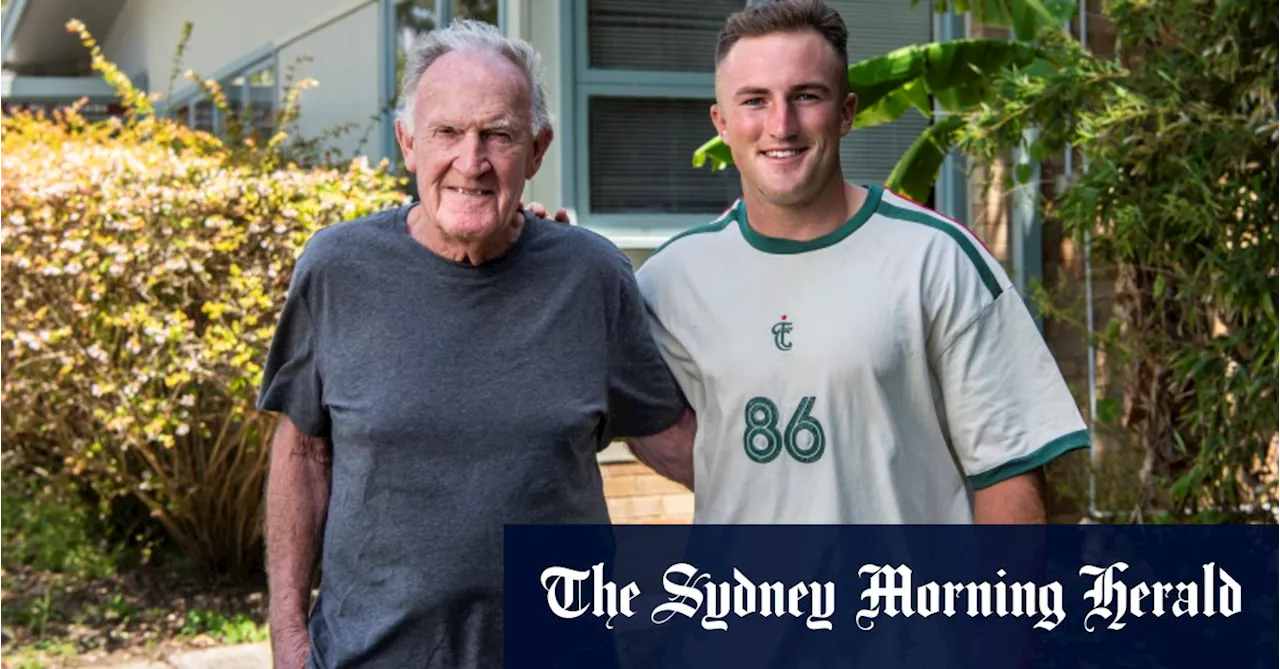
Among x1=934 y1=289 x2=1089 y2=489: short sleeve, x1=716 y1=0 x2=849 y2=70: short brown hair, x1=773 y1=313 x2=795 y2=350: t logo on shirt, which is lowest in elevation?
x1=934 y1=289 x2=1089 y2=489: short sleeve

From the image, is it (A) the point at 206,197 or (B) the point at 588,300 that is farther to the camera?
(A) the point at 206,197

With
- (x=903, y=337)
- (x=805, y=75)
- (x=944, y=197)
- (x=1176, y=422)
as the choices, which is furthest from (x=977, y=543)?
(x=944, y=197)

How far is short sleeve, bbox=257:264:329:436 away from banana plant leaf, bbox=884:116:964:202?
4810 mm

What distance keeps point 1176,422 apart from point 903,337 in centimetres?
475

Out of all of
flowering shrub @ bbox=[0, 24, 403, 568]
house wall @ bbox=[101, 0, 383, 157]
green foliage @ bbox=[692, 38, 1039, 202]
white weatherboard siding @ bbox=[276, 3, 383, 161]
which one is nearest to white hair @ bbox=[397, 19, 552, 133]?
green foliage @ bbox=[692, 38, 1039, 202]

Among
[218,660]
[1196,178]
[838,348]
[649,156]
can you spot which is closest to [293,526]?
[838,348]

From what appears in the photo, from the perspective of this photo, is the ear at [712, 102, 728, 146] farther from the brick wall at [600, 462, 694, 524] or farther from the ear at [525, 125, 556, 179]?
the brick wall at [600, 462, 694, 524]

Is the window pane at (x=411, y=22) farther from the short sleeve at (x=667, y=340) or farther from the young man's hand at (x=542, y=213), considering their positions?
the short sleeve at (x=667, y=340)

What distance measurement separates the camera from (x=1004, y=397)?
2.85 metres

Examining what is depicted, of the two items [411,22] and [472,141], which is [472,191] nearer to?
[472,141]

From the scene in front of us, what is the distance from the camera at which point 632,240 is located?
794cm

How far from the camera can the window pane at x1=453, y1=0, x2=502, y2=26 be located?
845 centimetres

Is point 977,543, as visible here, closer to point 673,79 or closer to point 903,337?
point 903,337

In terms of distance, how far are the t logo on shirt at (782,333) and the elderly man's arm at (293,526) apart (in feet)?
2.90
